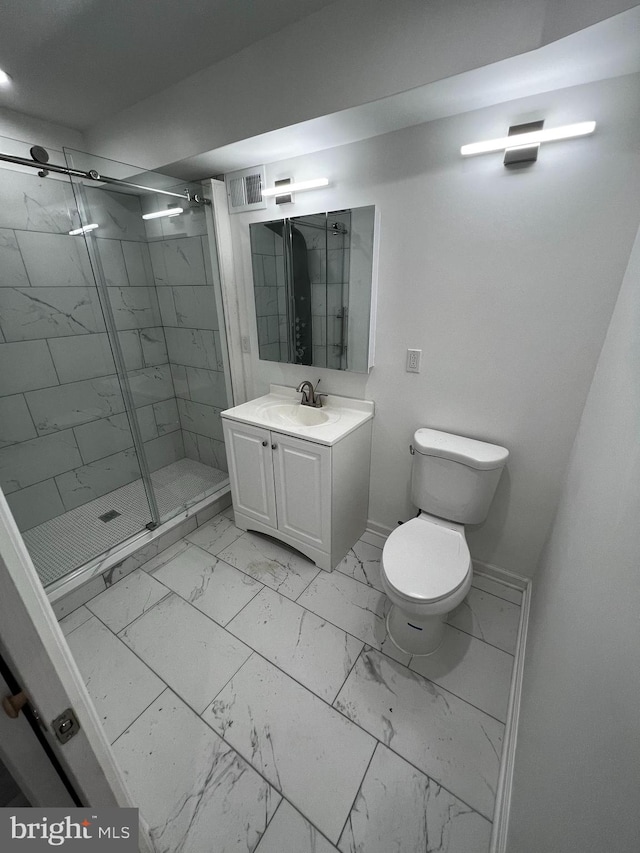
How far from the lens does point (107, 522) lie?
2293 mm

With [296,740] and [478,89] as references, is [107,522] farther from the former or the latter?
[478,89]

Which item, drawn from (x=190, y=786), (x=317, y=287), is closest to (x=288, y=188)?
(x=317, y=287)

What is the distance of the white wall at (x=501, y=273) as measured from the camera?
122cm

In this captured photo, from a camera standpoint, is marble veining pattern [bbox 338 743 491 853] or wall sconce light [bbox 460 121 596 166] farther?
wall sconce light [bbox 460 121 596 166]

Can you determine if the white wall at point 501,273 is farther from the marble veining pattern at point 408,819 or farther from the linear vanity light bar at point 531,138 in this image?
the marble veining pattern at point 408,819

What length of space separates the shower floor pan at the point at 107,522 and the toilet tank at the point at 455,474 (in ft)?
5.21

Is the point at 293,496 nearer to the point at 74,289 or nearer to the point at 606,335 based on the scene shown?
the point at 606,335

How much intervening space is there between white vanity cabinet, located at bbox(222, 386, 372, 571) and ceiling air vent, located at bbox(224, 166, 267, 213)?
3.94 ft

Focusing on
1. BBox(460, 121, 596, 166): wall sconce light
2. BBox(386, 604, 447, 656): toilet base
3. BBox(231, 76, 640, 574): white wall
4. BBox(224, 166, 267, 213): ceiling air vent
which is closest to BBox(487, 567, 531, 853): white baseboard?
BBox(386, 604, 447, 656): toilet base

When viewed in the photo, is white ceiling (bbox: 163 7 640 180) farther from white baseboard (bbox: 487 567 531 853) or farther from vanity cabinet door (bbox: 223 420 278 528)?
white baseboard (bbox: 487 567 531 853)

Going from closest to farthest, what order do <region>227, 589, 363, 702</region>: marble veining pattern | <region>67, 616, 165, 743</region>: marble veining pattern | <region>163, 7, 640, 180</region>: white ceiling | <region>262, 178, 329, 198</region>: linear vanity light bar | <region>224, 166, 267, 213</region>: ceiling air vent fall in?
<region>163, 7, 640, 180</region>: white ceiling, <region>67, 616, 165, 743</region>: marble veining pattern, <region>227, 589, 363, 702</region>: marble veining pattern, <region>262, 178, 329, 198</region>: linear vanity light bar, <region>224, 166, 267, 213</region>: ceiling air vent

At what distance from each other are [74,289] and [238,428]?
4.91 feet

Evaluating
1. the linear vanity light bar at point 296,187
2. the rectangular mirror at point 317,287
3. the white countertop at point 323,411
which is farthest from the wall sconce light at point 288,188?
the white countertop at point 323,411

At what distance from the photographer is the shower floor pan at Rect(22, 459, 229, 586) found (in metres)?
1.94
